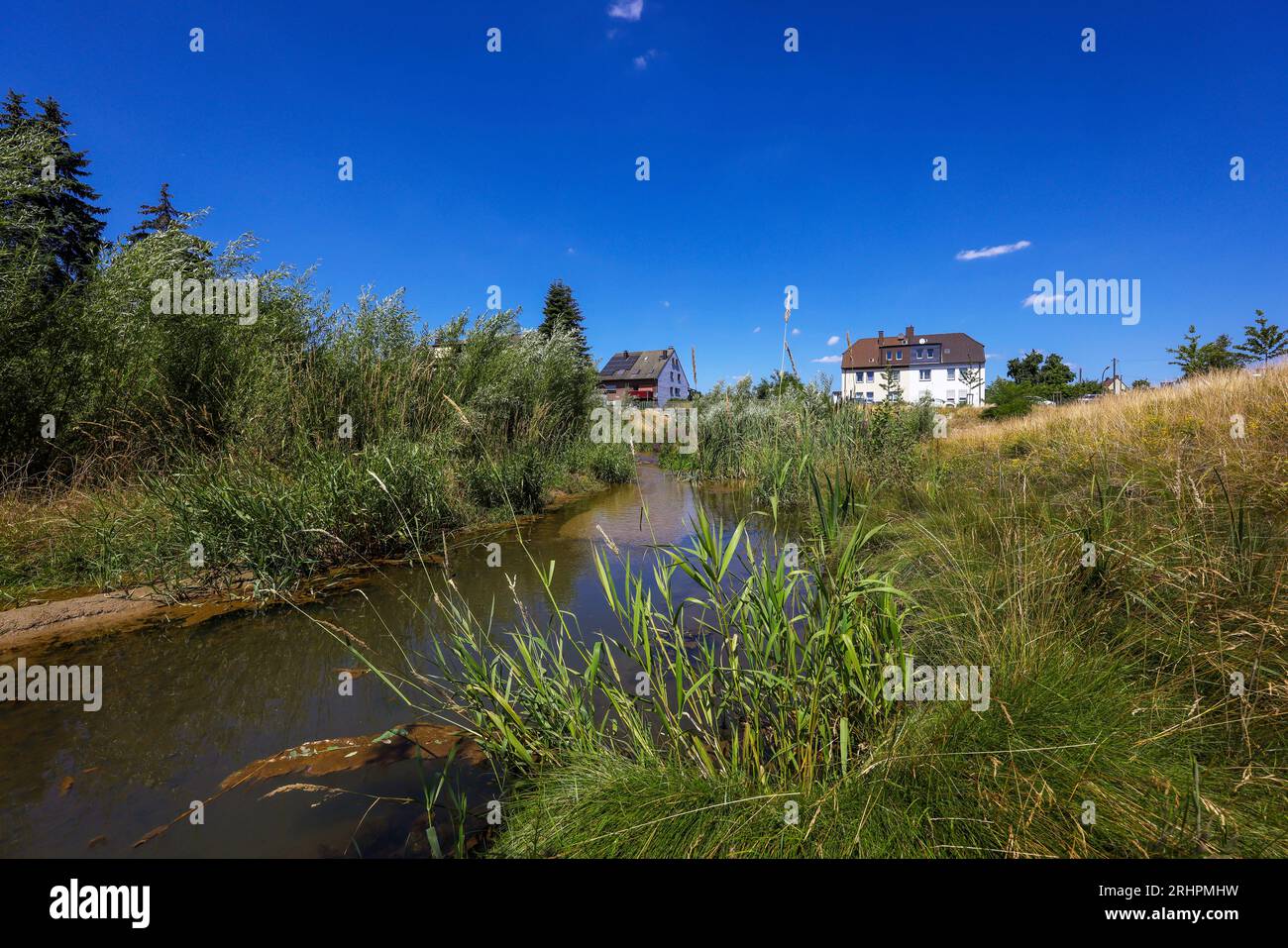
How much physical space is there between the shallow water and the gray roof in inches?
2046

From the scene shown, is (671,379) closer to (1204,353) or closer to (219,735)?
(1204,353)

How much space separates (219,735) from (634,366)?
56.4 meters

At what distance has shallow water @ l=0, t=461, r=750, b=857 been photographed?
2.04 meters

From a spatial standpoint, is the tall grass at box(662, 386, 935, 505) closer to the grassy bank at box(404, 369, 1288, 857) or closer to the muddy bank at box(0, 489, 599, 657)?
the grassy bank at box(404, 369, 1288, 857)

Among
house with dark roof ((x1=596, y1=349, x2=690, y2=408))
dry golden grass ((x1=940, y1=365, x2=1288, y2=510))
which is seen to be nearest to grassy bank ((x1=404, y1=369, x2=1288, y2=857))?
dry golden grass ((x1=940, y1=365, x2=1288, y2=510))

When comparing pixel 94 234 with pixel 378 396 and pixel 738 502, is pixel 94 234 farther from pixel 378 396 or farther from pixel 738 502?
pixel 738 502

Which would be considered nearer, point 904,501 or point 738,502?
point 904,501

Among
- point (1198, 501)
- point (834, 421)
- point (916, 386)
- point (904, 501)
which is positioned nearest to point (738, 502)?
point (834, 421)

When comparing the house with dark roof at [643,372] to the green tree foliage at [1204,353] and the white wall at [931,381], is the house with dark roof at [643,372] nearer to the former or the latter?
the white wall at [931,381]

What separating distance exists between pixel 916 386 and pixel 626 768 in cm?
6886

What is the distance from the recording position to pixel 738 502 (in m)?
10.5

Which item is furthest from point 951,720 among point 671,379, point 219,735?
point 671,379

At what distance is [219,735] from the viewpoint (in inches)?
111
